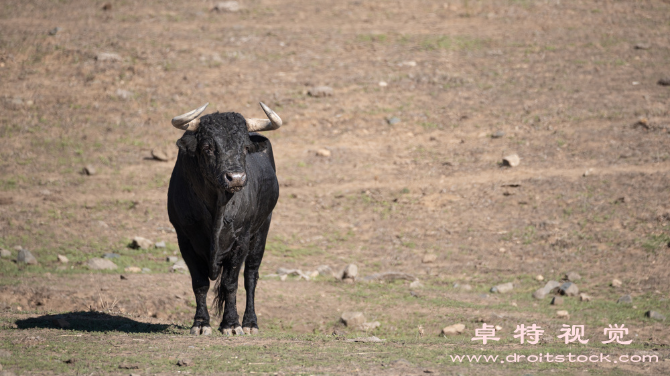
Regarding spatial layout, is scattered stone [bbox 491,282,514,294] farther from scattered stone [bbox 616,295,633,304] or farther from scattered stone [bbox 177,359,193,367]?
scattered stone [bbox 177,359,193,367]

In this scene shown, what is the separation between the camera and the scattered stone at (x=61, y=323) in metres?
9.41

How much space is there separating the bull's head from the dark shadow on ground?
8.05ft

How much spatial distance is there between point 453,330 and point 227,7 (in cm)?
1987

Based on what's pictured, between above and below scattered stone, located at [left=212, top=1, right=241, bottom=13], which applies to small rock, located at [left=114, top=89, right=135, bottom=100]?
below

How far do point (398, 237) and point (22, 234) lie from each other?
7.92m

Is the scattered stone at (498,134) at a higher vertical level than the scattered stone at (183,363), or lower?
higher

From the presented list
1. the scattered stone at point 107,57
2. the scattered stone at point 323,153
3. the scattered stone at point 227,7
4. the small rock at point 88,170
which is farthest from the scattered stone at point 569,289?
the scattered stone at point 227,7

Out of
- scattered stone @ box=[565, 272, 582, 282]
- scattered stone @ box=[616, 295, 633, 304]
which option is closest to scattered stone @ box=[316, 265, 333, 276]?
scattered stone @ box=[565, 272, 582, 282]

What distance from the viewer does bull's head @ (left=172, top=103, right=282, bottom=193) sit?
8242 millimetres

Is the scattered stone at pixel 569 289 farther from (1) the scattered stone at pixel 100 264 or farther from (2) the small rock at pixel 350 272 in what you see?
(1) the scattered stone at pixel 100 264

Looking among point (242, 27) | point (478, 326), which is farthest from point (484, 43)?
point (478, 326)

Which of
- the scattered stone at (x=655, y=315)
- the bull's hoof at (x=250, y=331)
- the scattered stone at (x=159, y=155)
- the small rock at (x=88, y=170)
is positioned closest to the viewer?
the bull's hoof at (x=250, y=331)

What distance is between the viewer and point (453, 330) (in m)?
11.4

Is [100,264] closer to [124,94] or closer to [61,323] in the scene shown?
[61,323]
